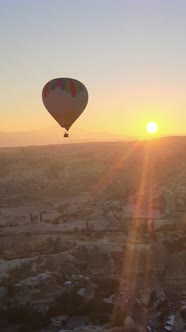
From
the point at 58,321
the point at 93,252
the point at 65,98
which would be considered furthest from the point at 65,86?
the point at 58,321

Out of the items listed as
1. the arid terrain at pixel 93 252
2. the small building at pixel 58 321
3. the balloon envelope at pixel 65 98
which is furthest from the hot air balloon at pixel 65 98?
the small building at pixel 58 321

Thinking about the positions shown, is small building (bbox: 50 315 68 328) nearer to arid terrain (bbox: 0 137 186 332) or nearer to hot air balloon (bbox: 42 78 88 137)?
arid terrain (bbox: 0 137 186 332)

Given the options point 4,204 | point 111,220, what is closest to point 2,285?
point 111,220

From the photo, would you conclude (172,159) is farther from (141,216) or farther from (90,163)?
(141,216)

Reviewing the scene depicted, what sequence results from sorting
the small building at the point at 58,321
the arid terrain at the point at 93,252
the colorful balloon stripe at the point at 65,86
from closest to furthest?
the small building at the point at 58,321, the arid terrain at the point at 93,252, the colorful balloon stripe at the point at 65,86

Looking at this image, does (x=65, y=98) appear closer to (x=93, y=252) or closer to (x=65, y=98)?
(x=65, y=98)

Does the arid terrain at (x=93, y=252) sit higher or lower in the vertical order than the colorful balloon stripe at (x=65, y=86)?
lower

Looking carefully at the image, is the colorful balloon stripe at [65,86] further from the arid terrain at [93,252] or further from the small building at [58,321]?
the small building at [58,321]
